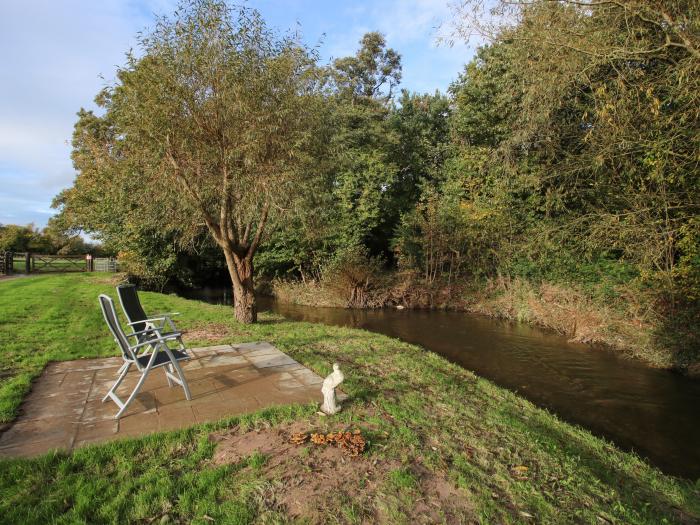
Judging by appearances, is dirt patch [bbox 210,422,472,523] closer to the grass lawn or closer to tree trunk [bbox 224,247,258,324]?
the grass lawn

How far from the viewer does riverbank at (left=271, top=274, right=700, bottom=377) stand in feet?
26.8

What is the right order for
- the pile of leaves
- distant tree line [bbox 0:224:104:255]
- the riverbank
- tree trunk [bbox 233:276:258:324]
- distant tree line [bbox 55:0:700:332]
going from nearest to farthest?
the pile of leaves
distant tree line [bbox 55:0:700:332]
the riverbank
tree trunk [bbox 233:276:258:324]
distant tree line [bbox 0:224:104:255]

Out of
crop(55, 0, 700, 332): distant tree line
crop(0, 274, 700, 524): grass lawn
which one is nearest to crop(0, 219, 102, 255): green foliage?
crop(55, 0, 700, 332): distant tree line

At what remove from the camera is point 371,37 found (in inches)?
1112

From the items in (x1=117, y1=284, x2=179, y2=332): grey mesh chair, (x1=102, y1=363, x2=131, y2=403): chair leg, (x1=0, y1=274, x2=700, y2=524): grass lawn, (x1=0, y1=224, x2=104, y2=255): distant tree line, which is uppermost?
(x1=0, y1=224, x2=104, y2=255): distant tree line

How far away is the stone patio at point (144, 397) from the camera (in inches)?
126

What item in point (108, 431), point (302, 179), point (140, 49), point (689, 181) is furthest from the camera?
point (689, 181)

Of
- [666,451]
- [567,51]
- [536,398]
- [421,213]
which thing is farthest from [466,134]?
[666,451]

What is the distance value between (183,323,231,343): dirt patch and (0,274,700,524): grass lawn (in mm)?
2487

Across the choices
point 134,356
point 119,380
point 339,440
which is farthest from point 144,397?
point 339,440

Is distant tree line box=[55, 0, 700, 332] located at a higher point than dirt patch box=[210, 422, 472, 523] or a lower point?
higher

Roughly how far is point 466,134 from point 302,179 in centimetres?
1220

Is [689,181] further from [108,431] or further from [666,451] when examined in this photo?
[108,431]

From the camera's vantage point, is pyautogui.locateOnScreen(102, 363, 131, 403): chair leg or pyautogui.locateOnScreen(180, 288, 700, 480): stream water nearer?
pyautogui.locateOnScreen(102, 363, 131, 403): chair leg
